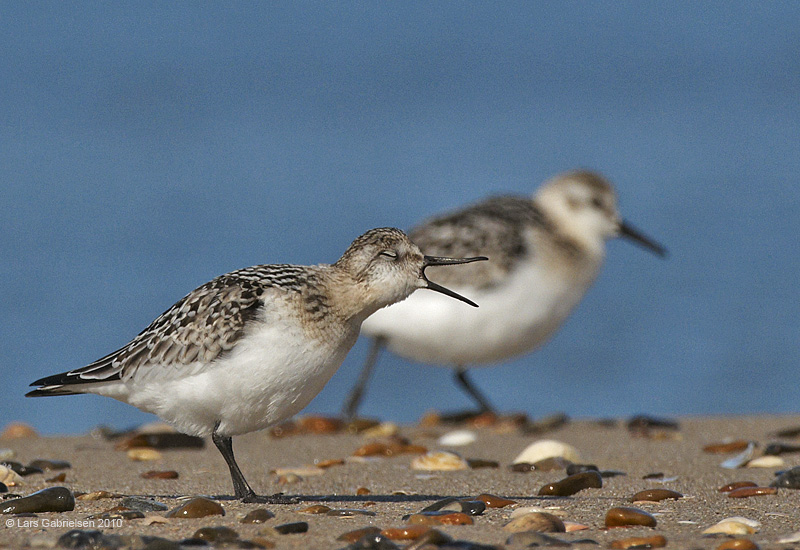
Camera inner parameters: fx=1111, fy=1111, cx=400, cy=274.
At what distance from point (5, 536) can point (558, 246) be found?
556 cm

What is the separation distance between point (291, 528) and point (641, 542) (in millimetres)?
1164

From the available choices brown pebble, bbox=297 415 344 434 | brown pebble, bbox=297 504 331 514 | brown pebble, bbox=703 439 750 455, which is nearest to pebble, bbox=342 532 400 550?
brown pebble, bbox=297 504 331 514

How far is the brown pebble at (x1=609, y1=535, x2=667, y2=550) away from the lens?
11.8 ft

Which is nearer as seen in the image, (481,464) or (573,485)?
(573,485)

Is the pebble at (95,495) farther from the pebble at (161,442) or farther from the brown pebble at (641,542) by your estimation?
the brown pebble at (641,542)

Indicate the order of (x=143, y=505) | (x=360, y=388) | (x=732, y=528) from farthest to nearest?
(x=360, y=388)
(x=143, y=505)
(x=732, y=528)

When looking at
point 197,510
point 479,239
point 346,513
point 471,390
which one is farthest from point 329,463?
point 471,390

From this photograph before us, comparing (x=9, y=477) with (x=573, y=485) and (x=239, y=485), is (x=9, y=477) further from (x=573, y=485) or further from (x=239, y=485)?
(x=573, y=485)

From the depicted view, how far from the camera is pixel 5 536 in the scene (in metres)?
3.75

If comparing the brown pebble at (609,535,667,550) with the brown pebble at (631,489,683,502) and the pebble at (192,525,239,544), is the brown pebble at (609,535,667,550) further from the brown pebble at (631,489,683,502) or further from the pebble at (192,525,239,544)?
the pebble at (192,525,239,544)

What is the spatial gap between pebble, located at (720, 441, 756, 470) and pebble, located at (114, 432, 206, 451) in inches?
115

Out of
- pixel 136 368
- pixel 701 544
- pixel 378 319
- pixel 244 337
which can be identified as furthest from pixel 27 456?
pixel 701 544

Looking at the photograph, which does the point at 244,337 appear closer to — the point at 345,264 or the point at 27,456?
the point at 345,264

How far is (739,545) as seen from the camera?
354 cm
